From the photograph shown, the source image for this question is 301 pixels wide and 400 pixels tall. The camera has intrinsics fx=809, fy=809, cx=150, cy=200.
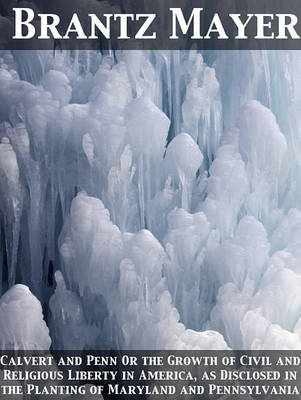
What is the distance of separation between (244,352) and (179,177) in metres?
0.84

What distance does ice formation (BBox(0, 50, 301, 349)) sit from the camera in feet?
11.9

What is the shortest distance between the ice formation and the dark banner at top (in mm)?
64

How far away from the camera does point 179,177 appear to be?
372cm

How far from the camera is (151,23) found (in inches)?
147

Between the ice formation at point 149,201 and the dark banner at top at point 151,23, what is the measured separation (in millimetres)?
64

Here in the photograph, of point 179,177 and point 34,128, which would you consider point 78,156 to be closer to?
point 34,128

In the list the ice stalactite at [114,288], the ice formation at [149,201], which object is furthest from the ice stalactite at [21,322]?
the ice stalactite at [114,288]

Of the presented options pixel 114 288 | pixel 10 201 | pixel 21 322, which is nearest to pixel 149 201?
pixel 114 288

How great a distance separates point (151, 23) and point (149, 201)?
82cm

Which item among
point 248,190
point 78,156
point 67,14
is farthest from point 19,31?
point 248,190

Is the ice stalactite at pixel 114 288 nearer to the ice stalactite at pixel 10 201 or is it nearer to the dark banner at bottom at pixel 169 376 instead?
the dark banner at bottom at pixel 169 376

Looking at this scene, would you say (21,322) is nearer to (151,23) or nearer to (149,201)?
(149,201)

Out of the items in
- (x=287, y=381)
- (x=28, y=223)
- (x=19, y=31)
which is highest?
(x=19, y=31)

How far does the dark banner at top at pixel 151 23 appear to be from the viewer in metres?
3.72
